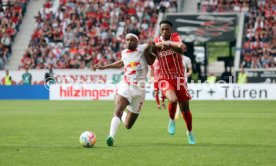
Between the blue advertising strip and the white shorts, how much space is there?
2888 centimetres

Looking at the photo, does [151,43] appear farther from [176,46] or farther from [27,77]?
[27,77]

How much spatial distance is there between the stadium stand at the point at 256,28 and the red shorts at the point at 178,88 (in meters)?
28.9

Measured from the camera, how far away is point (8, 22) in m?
52.8

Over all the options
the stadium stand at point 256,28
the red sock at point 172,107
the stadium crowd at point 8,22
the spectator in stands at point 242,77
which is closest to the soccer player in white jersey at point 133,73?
the red sock at point 172,107

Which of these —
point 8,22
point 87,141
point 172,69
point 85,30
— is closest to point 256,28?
point 85,30

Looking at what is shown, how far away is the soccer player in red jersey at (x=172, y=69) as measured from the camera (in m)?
16.0

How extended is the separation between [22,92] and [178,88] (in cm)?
2933

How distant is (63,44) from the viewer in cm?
5031

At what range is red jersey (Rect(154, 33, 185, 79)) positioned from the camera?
53.9 feet

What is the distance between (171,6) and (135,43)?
3532 centimetres

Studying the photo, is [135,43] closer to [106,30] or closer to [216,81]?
[216,81]

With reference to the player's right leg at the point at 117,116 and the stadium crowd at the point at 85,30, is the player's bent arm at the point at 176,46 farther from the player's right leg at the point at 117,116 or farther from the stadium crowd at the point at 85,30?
the stadium crowd at the point at 85,30

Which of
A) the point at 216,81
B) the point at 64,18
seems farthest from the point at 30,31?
the point at 216,81

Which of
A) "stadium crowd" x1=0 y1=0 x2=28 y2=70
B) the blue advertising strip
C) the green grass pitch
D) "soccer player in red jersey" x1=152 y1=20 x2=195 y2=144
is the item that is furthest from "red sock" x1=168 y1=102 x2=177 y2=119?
"stadium crowd" x1=0 y1=0 x2=28 y2=70
